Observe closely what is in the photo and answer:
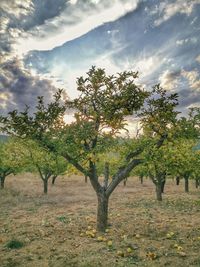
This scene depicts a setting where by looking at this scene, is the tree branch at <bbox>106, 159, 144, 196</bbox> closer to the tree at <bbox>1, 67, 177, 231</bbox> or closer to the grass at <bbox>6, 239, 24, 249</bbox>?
the tree at <bbox>1, 67, 177, 231</bbox>

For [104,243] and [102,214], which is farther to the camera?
[102,214]

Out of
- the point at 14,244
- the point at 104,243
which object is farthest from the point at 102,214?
the point at 14,244

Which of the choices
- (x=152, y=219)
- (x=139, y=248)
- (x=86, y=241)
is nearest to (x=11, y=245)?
(x=86, y=241)

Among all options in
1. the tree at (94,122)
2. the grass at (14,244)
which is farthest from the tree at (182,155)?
the grass at (14,244)

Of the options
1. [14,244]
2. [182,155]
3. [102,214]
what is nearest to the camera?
[14,244]

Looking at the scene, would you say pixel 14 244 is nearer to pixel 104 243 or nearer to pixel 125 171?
pixel 104 243

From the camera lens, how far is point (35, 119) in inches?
619

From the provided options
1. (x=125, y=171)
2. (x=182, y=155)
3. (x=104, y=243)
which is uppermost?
(x=182, y=155)

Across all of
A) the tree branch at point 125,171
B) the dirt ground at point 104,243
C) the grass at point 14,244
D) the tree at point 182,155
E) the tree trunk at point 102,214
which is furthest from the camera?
the tree at point 182,155

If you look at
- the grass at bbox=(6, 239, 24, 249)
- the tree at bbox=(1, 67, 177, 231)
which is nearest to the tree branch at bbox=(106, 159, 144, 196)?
the tree at bbox=(1, 67, 177, 231)

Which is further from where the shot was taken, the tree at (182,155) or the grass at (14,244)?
the tree at (182,155)

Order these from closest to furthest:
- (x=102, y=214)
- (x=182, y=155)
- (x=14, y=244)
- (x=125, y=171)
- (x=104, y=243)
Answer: (x=14, y=244)
(x=104, y=243)
(x=125, y=171)
(x=102, y=214)
(x=182, y=155)

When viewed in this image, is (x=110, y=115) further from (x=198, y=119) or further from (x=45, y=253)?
(x=45, y=253)

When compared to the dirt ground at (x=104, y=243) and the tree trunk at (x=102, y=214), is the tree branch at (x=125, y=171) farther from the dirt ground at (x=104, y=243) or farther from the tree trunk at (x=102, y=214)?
the dirt ground at (x=104, y=243)
